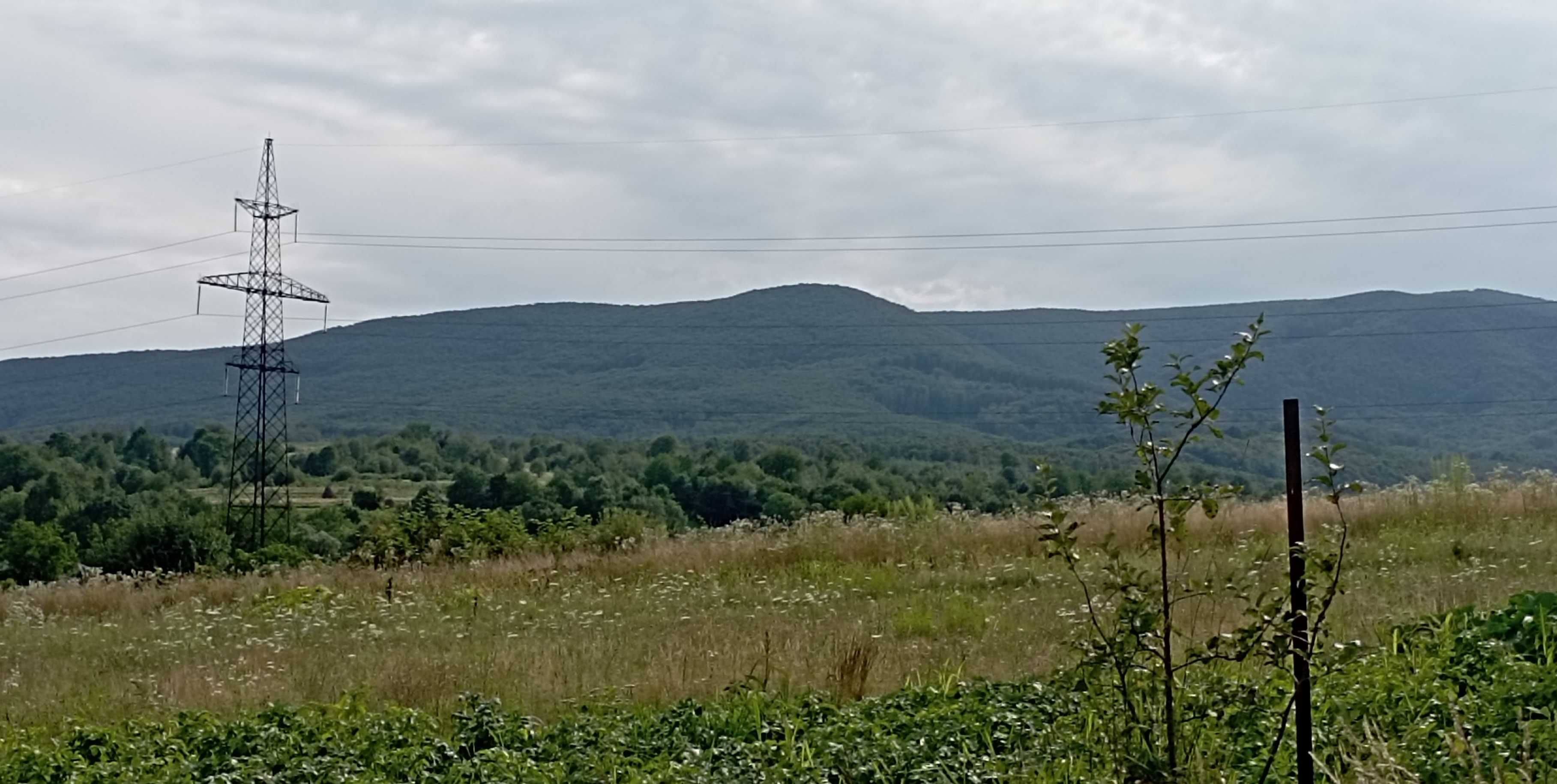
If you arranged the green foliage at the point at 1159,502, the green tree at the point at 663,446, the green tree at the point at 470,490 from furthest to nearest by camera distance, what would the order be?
the green tree at the point at 663,446, the green tree at the point at 470,490, the green foliage at the point at 1159,502

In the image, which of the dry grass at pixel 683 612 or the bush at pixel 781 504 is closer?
the dry grass at pixel 683 612

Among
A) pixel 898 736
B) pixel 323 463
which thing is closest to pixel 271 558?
pixel 898 736

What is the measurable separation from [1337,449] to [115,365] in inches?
7728

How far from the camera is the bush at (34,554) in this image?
1324 inches

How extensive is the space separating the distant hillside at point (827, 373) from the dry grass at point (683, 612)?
60.7 metres

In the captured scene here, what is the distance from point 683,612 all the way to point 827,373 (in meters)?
149

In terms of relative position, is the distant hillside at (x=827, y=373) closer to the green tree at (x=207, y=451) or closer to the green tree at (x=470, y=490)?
the green tree at (x=470, y=490)

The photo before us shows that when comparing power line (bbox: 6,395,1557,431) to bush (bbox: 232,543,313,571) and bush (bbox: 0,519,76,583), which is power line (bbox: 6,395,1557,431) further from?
bush (bbox: 232,543,313,571)

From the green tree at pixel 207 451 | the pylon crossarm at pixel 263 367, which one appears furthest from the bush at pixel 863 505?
the green tree at pixel 207 451

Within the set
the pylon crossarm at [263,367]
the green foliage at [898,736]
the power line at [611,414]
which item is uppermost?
the power line at [611,414]

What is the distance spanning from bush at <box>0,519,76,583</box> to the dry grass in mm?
16547

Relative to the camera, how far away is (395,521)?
2227cm

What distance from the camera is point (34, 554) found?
34281 mm

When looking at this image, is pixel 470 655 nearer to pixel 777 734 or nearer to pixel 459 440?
pixel 777 734
